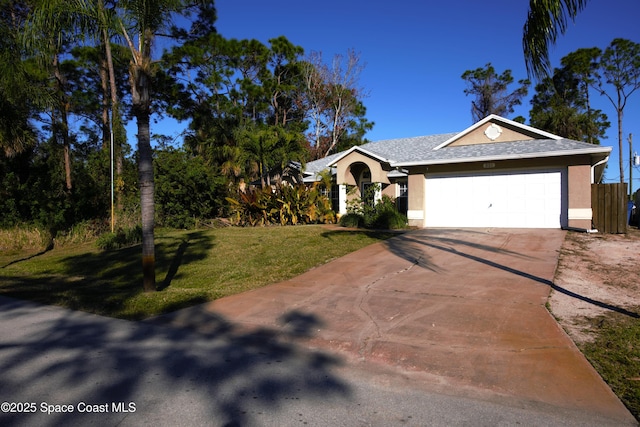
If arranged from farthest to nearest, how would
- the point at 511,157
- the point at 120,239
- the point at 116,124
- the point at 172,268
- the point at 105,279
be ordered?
the point at 116,124
the point at 120,239
the point at 511,157
the point at 172,268
the point at 105,279

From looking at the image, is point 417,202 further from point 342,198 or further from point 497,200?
point 342,198

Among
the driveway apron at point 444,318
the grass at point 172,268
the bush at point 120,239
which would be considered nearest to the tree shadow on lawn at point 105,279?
the grass at point 172,268

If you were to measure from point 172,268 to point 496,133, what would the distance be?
1358 centimetres

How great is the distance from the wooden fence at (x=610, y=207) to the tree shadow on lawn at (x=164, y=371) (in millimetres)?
12446

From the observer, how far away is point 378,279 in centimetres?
823

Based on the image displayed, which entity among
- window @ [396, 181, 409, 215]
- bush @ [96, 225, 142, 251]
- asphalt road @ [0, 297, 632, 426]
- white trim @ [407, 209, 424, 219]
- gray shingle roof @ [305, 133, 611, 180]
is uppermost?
gray shingle roof @ [305, 133, 611, 180]

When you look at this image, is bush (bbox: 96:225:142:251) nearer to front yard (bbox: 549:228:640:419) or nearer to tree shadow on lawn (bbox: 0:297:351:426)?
tree shadow on lawn (bbox: 0:297:351:426)

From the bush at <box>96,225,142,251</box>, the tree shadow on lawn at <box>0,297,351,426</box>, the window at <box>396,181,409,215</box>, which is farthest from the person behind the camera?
the window at <box>396,181,409,215</box>

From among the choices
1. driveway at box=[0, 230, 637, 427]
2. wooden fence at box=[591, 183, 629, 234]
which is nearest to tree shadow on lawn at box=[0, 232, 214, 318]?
driveway at box=[0, 230, 637, 427]

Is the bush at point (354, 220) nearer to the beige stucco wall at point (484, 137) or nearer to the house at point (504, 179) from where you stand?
the house at point (504, 179)

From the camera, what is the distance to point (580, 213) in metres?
13.9

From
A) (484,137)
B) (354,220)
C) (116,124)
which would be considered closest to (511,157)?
(484,137)

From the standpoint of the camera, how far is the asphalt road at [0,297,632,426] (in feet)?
10.8

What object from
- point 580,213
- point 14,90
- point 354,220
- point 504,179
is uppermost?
point 14,90
